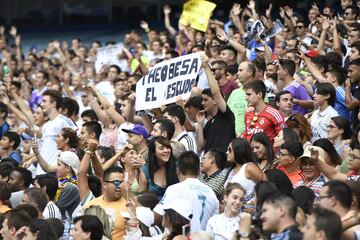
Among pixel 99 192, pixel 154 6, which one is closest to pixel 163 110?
pixel 99 192

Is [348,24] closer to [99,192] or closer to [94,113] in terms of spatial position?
[94,113]

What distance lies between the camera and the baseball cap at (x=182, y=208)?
8320 millimetres

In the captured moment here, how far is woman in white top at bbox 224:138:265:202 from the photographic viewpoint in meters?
9.34

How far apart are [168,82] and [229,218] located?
151 inches

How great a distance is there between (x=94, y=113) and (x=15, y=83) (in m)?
4.85

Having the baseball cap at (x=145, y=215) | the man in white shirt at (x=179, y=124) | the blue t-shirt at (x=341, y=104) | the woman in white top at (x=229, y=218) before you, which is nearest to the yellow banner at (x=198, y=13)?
the blue t-shirt at (x=341, y=104)

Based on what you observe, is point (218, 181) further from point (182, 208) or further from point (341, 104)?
point (341, 104)

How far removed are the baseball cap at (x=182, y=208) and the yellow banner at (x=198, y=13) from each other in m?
8.79

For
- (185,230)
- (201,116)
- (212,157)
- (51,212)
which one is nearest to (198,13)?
(201,116)

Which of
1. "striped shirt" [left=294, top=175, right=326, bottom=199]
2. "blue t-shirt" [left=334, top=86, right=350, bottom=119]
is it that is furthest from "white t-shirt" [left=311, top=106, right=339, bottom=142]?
"striped shirt" [left=294, top=175, right=326, bottom=199]

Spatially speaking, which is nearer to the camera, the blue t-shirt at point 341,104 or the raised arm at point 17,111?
the blue t-shirt at point 341,104

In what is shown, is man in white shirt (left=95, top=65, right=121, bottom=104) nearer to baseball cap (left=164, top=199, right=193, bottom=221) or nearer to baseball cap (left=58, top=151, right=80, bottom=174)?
baseball cap (left=58, top=151, right=80, bottom=174)

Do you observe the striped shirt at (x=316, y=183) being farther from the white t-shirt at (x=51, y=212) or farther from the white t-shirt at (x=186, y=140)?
the white t-shirt at (x=51, y=212)

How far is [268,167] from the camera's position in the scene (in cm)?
1003
